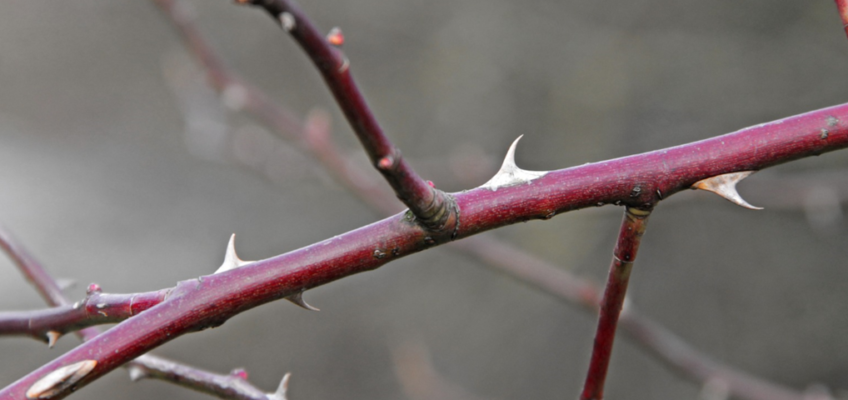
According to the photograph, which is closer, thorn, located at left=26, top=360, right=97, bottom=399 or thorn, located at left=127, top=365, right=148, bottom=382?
thorn, located at left=26, top=360, right=97, bottom=399

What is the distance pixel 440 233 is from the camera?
44 cm

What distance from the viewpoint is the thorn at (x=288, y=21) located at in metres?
0.27

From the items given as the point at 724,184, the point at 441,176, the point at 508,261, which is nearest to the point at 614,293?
the point at 724,184

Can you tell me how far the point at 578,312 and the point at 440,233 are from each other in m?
2.26

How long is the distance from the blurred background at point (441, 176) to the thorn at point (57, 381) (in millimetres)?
1714

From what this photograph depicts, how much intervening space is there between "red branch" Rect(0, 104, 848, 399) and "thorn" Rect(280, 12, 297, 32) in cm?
20

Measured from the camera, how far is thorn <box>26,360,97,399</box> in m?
0.38

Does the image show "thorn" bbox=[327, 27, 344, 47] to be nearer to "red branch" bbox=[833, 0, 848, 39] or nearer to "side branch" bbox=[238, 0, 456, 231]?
"side branch" bbox=[238, 0, 456, 231]

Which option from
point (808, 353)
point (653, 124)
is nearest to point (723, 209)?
point (653, 124)

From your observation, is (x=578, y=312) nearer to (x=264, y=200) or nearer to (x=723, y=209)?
(x=723, y=209)

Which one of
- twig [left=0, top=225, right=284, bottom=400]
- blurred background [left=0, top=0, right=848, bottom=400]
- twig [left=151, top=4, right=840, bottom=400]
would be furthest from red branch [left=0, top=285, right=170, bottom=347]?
blurred background [left=0, top=0, right=848, bottom=400]

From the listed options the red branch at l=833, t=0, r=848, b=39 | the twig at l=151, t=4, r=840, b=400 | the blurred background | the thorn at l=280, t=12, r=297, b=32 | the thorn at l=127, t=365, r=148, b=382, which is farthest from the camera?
the blurred background

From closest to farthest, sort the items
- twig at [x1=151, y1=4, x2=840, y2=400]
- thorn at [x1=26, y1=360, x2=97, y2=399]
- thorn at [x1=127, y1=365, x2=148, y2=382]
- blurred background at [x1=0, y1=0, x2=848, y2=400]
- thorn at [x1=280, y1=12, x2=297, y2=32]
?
thorn at [x1=280, y1=12, x2=297, y2=32], thorn at [x1=26, y1=360, x2=97, y2=399], thorn at [x1=127, y1=365, x2=148, y2=382], twig at [x1=151, y1=4, x2=840, y2=400], blurred background at [x1=0, y1=0, x2=848, y2=400]

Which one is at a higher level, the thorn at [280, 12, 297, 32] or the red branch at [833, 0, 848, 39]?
the red branch at [833, 0, 848, 39]
